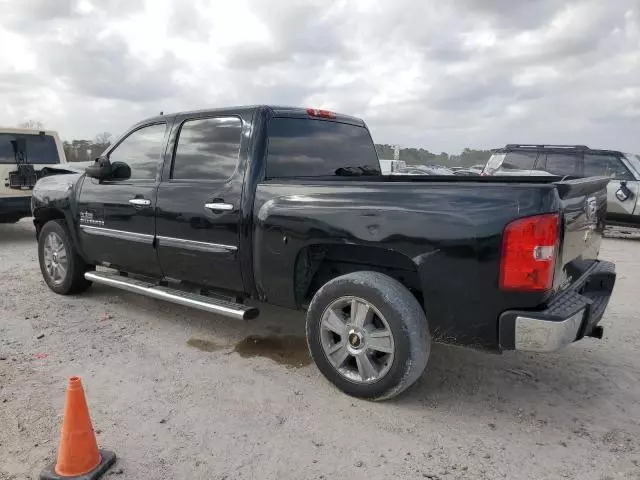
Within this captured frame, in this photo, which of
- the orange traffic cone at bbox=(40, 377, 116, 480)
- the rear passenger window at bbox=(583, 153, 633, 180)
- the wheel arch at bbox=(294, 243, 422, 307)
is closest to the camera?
the orange traffic cone at bbox=(40, 377, 116, 480)

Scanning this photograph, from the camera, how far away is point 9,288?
5.78 m

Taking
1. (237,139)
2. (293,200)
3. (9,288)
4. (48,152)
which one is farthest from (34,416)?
(48,152)

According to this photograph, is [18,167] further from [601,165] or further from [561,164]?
[601,165]

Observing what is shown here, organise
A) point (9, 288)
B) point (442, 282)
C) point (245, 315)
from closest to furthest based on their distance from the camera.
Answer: point (442, 282)
point (245, 315)
point (9, 288)

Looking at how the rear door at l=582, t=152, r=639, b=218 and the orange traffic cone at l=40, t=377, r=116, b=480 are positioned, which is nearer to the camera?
the orange traffic cone at l=40, t=377, r=116, b=480

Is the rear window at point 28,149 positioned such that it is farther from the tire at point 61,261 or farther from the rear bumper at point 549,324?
the rear bumper at point 549,324

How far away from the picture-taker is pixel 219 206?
3793mm

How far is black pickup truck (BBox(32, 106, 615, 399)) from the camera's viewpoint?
273 cm

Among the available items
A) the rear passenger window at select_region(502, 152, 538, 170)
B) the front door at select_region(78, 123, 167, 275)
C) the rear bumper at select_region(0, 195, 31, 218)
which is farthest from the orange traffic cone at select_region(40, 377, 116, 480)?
the rear passenger window at select_region(502, 152, 538, 170)

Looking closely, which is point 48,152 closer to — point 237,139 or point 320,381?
point 237,139

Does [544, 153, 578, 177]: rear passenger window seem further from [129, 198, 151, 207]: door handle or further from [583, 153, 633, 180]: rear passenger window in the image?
[129, 198, 151, 207]: door handle

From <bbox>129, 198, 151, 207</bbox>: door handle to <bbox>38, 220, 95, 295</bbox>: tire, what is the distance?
47.6 inches

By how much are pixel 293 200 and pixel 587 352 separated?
268 cm

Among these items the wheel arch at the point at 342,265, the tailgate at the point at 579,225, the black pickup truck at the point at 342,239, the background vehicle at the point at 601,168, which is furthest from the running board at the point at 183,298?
the background vehicle at the point at 601,168
